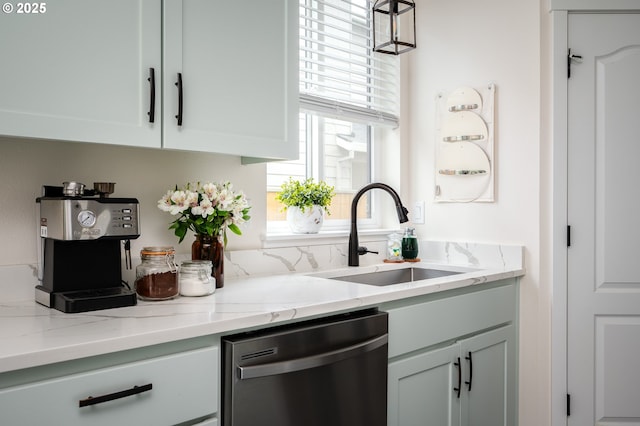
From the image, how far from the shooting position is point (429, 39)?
2715 millimetres

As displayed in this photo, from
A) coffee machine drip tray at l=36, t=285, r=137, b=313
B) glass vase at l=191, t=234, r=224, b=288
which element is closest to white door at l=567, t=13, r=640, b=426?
glass vase at l=191, t=234, r=224, b=288

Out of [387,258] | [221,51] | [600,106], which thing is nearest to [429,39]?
[600,106]

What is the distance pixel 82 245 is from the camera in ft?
4.74

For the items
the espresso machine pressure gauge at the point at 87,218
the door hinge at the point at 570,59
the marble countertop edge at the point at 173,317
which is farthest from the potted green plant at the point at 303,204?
the door hinge at the point at 570,59

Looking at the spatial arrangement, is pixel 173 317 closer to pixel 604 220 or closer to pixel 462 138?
pixel 462 138

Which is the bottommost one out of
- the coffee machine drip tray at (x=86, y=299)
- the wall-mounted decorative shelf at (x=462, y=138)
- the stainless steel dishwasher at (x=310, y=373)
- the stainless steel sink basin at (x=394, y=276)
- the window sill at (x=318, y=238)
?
the stainless steel dishwasher at (x=310, y=373)

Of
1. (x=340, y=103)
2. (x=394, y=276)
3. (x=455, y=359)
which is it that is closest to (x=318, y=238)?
(x=394, y=276)

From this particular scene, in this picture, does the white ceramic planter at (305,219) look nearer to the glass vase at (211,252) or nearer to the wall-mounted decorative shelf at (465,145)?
the glass vase at (211,252)

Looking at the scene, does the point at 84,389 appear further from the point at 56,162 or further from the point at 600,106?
the point at 600,106

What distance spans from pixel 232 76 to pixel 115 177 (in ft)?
1.71

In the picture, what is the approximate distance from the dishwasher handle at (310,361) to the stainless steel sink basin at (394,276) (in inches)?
27.4

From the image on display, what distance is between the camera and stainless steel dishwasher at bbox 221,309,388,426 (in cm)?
127

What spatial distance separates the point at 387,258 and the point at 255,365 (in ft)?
4.76

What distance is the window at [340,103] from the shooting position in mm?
2387
